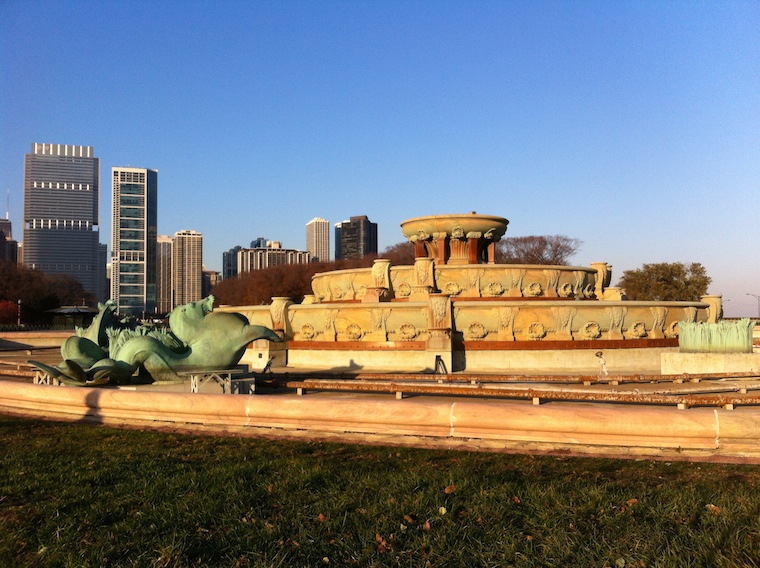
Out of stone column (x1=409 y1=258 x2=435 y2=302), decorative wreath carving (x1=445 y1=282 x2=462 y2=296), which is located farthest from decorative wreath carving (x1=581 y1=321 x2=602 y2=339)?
stone column (x1=409 y1=258 x2=435 y2=302)

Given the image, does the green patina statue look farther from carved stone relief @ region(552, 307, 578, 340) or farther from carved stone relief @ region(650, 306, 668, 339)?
carved stone relief @ region(650, 306, 668, 339)

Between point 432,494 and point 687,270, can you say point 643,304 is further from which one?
point 687,270

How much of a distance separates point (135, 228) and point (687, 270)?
137m

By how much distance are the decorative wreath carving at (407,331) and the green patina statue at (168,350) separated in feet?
23.4

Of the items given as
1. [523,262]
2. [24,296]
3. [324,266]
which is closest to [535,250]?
[523,262]

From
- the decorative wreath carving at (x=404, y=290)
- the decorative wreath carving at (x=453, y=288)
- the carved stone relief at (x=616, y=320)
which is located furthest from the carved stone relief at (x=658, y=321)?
the decorative wreath carving at (x=404, y=290)

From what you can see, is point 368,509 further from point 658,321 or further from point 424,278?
point 424,278

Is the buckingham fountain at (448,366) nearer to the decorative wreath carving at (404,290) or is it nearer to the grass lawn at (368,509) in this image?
the decorative wreath carving at (404,290)

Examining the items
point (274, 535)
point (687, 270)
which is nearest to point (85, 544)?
point (274, 535)

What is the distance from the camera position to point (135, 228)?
160375 mm

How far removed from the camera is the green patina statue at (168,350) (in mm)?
10516

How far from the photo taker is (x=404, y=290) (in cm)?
2231

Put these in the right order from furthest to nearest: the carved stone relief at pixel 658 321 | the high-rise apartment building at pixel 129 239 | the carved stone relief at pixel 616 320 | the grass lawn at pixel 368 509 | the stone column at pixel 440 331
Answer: the high-rise apartment building at pixel 129 239, the carved stone relief at pixel 658 321, the carved stone relief at pixel 616 320, the stone column at pixel 440 331, the grass lawn at pixel 368 509

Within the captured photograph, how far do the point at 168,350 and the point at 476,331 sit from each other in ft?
30.8
